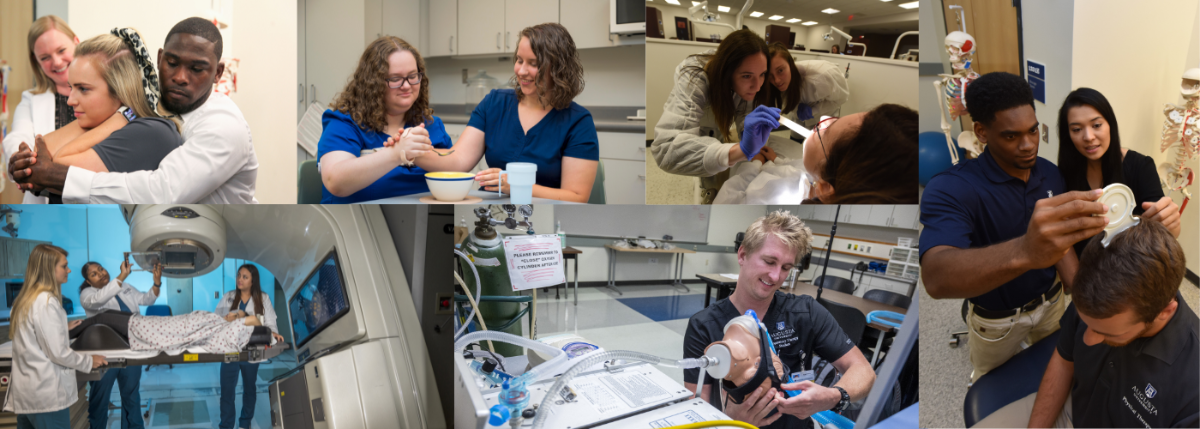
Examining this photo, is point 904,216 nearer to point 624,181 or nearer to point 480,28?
point 624,181

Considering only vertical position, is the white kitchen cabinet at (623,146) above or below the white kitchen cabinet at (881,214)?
above

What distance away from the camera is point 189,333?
1.16 m

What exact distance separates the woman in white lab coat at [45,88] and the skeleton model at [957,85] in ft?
6.07

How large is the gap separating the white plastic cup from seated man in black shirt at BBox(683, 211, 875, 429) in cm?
53

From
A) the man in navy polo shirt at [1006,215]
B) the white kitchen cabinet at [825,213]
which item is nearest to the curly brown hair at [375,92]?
the white kitchen cabinet at [825,213]

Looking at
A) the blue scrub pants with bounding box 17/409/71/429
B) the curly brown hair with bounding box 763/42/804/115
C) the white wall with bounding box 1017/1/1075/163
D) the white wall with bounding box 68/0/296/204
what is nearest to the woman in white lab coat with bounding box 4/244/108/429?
the blue scrub pants with bounding box 17/409/71/429

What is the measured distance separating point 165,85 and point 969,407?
6.54 feet

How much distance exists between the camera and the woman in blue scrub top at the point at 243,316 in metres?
1.17

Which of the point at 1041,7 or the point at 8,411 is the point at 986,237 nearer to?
the point at 1041,7

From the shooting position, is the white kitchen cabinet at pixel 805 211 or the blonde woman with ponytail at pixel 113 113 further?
the white kitchen cabinet at pixel 805 211

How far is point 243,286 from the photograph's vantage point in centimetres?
117

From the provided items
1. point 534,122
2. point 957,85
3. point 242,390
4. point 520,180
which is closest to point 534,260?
point 520,180

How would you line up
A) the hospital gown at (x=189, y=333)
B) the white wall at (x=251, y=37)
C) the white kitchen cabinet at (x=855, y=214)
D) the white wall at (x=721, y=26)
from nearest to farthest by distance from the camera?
1. the white wall at (x=251, y=37)
2. the hospital gown at (x=189, y=333)
3. the white wall at (x=721, y=26)
4. the white kitchen cabinet at (x=855, y=214)

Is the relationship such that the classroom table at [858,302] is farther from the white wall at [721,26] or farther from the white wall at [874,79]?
the white wall at [721,26]
